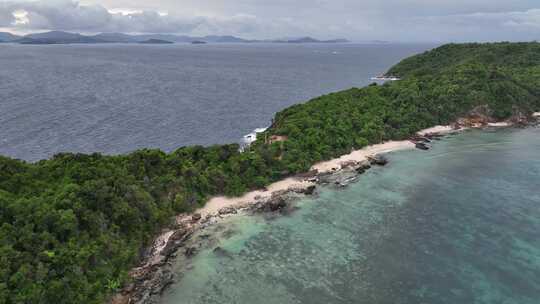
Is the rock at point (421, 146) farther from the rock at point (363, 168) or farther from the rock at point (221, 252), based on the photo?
the rock at point (221, 252)

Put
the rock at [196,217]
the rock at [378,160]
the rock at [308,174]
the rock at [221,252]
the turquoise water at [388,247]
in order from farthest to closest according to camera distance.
→ the rock at [378,160]
the rock at [308,174]
the rock at [196,217]
the rock at [221,252]
the turquoise water at [388,247]

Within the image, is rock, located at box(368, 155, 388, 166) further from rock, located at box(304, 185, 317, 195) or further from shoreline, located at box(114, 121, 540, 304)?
rock, located at box(304, 185, 317, 195)

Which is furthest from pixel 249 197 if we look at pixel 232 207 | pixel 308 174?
pixel 308 174

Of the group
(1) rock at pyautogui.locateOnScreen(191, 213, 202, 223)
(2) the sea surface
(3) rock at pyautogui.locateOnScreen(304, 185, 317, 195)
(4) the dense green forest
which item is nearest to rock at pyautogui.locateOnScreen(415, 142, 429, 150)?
(4) the dense green forest

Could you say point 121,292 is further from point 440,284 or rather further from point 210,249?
point 440,284

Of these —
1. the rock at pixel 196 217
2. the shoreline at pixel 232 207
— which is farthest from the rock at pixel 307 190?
the rock at pixel 196 217

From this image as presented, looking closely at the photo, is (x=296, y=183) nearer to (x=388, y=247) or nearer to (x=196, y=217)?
(x=196, y=217)
